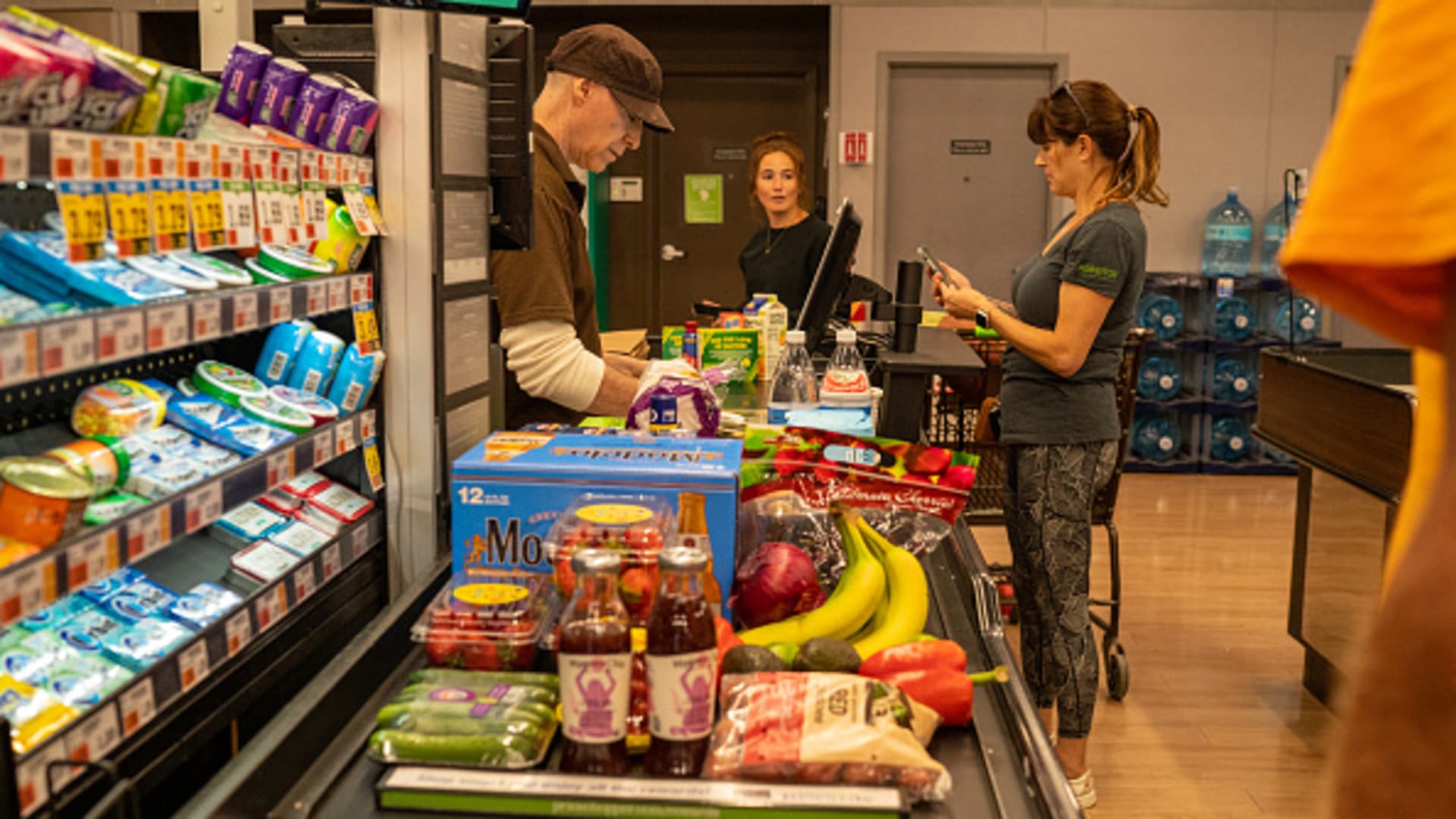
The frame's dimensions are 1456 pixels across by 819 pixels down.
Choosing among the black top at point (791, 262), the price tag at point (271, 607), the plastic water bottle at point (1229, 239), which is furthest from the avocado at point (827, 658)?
the plastic water bottle at point (1229, 239)

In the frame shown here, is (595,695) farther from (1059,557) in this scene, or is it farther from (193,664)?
(1059,557)

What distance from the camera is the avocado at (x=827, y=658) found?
5.00 ft

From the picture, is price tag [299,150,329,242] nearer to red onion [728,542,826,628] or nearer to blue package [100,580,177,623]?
blue package [100,580,177,623]

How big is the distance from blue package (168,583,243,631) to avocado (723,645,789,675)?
590mm

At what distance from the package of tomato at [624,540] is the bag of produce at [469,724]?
127 mm

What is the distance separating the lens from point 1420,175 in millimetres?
570

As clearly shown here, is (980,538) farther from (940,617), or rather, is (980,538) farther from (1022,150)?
(940,617)

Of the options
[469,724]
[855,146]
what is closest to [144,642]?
[469,724]

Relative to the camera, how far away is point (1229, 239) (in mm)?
8289

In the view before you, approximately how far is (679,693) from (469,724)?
22 centimetres

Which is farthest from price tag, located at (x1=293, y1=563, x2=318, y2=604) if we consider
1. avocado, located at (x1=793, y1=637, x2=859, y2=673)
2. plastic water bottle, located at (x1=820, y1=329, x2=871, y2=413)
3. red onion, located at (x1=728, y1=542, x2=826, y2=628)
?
plastic water bottle, located at (x1=820, y1=329, x2=871, y2=413)

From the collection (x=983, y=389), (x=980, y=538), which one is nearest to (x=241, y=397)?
(x=983, y=389)

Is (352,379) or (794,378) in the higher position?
(352,379)

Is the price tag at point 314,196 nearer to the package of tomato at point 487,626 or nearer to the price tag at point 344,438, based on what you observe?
the price tag at point 344,438
